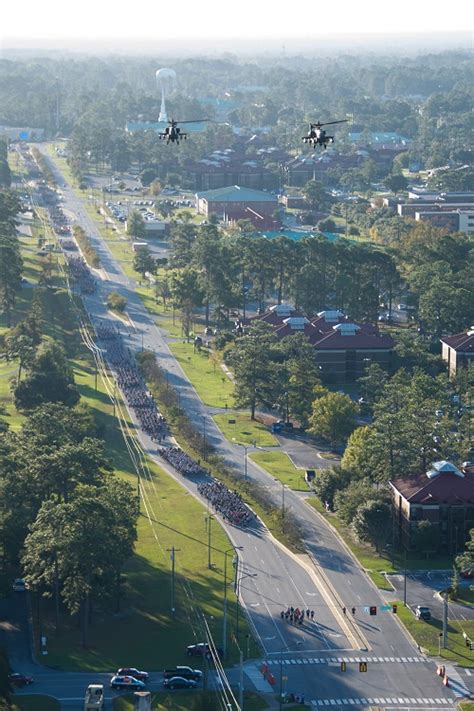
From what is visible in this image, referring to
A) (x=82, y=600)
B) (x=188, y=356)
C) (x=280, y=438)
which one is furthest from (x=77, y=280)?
(x=82, y=600)

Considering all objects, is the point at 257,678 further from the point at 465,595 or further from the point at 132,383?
the point at 132,383

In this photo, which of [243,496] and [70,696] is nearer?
[70,696]

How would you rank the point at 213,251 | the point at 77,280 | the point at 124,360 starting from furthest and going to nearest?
the point at 77,280
the point at 213,251
the point at 124,360

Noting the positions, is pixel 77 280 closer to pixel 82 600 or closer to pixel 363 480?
pixel 363 480

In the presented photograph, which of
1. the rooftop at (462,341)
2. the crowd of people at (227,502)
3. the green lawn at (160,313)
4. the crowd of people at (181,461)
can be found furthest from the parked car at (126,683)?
the green lawn at (160,313)

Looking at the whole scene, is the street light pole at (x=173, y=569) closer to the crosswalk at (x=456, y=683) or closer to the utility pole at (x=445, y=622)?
the utility pole at (x=445, y=622)

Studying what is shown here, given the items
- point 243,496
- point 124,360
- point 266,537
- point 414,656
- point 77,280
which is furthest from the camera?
point 77,280
